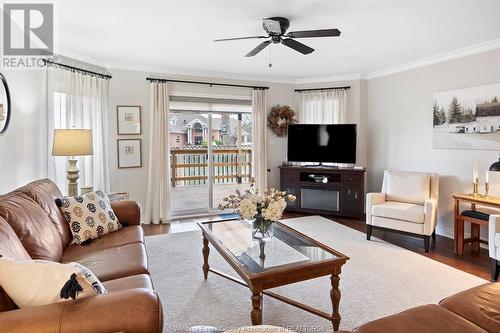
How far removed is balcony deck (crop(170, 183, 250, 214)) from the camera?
566 centimetres

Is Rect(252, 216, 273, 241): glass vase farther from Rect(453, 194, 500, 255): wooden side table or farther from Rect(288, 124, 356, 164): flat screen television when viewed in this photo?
Rect(288, 124, 356, 164): flat screen television

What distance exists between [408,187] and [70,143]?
14.2 ft

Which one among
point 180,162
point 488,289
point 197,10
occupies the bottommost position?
point 488,289

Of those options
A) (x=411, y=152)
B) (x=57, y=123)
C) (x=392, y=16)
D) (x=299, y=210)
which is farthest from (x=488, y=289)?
(x=57, y=123)

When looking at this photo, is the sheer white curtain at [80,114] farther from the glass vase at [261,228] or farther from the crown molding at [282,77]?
the glass vase at [261,228]

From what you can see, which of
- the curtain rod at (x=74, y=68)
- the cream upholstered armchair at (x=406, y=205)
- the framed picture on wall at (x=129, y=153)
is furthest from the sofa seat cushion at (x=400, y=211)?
the curtain rod at (x=74, y=68)

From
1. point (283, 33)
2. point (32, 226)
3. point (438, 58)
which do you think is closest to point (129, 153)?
point (32, 226)

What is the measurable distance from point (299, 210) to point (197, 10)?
3.85 m

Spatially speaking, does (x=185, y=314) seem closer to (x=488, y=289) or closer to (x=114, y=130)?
(x=488, y=289)

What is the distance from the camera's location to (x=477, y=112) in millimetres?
3838

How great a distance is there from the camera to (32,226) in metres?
1.99

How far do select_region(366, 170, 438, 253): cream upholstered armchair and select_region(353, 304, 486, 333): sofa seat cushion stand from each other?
233cm

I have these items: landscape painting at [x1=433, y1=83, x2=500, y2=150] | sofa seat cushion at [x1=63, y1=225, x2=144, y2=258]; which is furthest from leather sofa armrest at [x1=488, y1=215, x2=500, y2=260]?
sofa seat cushion at [x1=63, y1=225, x2=144, y2=258]

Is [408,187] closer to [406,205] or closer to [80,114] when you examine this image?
[406,205]
